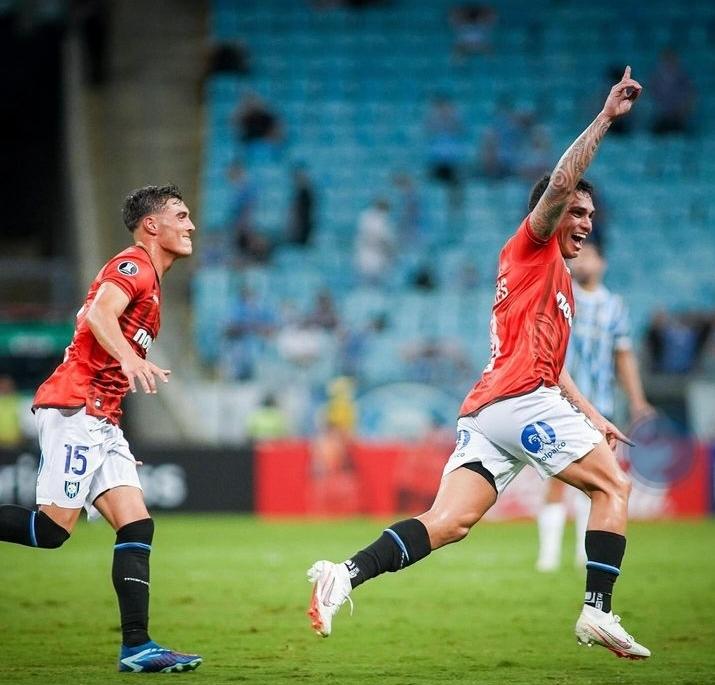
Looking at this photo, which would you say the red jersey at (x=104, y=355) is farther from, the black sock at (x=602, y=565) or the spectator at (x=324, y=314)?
the spectator at (x=324, y=314)

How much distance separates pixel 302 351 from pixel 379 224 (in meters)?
3.22

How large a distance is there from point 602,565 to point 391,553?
3.47 ft

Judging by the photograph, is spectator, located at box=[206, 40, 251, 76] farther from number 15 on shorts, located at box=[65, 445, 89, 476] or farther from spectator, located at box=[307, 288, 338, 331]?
number 15 on shorts, located at box=[65, 445, 89, 476]

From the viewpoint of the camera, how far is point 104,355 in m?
7.18

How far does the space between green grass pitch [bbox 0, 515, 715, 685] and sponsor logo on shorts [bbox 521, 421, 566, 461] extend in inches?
43.9

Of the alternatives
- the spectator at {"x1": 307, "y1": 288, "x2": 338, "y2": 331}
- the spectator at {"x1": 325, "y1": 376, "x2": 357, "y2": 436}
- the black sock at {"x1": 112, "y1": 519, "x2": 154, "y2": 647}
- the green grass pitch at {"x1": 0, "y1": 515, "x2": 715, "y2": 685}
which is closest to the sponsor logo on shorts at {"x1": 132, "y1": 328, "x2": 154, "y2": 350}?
the black sock at {"x1": 112, "y1": 519, "x2": 154, "y2": 647}

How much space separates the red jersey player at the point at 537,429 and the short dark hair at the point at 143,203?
1.84 m

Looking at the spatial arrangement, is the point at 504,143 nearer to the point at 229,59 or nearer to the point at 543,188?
the point at 229,59

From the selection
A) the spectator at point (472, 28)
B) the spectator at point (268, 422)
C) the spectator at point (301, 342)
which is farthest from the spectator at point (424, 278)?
the spectator at point (472, 28)

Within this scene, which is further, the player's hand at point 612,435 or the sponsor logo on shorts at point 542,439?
the player's hand at point 612,435

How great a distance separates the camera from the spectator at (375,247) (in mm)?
22875

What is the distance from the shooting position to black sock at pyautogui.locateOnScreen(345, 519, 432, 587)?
6723 mm

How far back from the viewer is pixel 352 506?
18.6 meters

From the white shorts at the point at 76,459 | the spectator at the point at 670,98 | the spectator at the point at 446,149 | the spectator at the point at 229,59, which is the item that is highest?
the spectator at the point at 229,59
